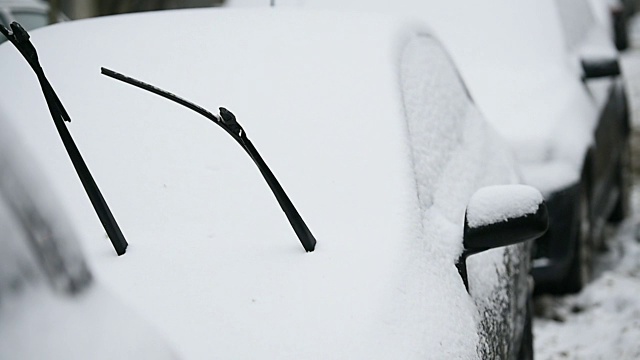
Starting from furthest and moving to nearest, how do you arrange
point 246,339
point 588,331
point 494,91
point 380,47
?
point 494,91, point 588,331, point 380,47, point 246,339

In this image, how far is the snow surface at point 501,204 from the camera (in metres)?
1.92

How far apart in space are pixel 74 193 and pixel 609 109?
395 cm

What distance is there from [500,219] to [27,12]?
558 cm

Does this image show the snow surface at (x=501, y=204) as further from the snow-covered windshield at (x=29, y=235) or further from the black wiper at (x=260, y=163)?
the snow-covered windshield at (x=29, y=235)

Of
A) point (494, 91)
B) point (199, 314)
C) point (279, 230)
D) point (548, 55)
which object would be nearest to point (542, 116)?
point (494, 91)

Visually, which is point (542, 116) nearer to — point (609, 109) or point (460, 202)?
point (609, 109)

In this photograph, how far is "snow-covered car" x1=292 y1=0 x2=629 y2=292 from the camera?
3836 mm

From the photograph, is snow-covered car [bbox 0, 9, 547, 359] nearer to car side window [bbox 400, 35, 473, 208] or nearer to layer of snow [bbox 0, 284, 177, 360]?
car side window [bbox 400, 35, 473, 208]

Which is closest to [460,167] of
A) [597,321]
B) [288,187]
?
[288,187]

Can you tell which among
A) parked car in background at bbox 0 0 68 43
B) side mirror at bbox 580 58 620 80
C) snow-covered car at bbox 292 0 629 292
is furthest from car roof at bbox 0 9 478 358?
parked car in background at bbox 0 0 68 43

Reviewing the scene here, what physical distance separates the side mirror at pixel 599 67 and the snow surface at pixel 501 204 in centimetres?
266

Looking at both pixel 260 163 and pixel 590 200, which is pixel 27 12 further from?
pixel 260 163

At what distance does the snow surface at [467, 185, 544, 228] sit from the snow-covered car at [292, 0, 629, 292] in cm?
181

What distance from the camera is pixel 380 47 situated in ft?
7.78
